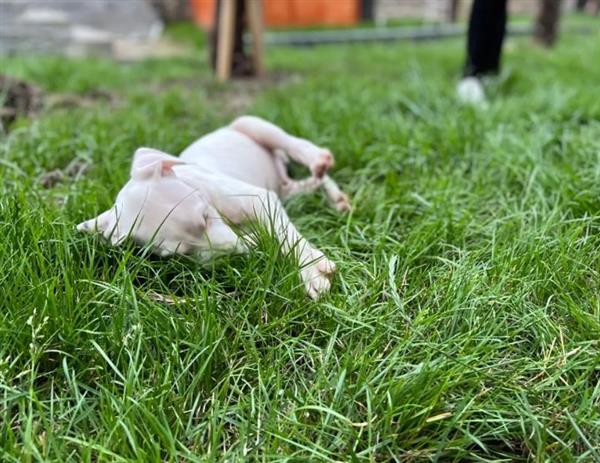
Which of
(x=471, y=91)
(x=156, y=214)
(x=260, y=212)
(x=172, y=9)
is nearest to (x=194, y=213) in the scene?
(x=156, y=214)

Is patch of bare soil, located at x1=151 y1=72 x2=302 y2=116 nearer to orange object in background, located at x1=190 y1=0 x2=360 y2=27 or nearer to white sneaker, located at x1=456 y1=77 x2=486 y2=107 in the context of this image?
white sneaker, located at x1=456 y1=77 x2=486 y2=107

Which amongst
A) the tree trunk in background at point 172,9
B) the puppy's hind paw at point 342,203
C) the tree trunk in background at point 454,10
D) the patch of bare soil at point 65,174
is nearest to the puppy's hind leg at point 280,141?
the puppy's hind paw at point 342,203

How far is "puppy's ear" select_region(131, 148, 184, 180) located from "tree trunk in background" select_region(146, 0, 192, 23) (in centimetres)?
1020

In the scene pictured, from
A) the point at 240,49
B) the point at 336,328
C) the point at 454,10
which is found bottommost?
the point at 336,328

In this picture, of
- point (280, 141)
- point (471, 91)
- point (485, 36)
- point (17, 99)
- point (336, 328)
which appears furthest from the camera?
point (485, 36)

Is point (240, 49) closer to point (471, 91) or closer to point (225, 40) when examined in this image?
point (225, 40)

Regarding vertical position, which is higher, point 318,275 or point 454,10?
point 454,10

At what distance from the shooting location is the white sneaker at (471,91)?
335 centimetres

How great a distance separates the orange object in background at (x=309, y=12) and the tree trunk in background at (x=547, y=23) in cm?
442

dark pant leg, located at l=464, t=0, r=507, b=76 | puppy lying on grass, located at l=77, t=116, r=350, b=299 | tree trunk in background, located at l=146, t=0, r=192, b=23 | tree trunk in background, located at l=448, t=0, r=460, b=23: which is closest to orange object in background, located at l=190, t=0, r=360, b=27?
tree trunk in background, located at l=146, t=0, r=192, b=23

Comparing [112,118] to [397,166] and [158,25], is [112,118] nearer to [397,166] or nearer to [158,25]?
[397,166]

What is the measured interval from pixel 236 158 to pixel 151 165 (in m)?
0.55

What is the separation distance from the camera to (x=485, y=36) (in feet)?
12.4

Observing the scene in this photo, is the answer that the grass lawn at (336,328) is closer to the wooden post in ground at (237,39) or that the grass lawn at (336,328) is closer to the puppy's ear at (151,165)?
the puppy's ear at (151,165)
